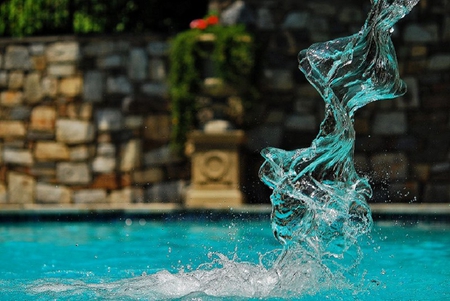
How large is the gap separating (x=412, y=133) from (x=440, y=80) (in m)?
0.54

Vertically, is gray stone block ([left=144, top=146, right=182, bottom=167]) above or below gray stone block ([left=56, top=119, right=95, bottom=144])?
below

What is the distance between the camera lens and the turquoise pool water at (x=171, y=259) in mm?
3439

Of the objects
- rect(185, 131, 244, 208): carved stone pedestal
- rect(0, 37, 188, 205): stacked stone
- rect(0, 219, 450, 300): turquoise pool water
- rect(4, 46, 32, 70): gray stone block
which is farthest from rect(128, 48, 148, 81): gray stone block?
rect(0, 219, 450, 300): turquoise pool water

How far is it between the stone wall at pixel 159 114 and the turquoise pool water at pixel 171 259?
4.21 feet

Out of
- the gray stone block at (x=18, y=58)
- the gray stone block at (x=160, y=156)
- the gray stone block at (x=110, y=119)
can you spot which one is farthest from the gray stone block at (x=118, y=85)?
the gray stone block at (x=18, y=58)

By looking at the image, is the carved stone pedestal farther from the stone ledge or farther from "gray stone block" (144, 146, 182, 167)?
the stone ledge

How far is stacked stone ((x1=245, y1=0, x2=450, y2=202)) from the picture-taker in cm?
750

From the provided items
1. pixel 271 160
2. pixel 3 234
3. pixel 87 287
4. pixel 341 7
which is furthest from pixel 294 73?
pixel 87 287

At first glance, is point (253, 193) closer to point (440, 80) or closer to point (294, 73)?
point (294, 73)

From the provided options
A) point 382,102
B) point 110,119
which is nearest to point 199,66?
point 110,119

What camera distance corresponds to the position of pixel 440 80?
7.50 metres

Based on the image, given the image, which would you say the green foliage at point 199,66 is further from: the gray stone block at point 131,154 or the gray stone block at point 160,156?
the gray stone block at point 131,154

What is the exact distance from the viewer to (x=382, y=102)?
7.49m

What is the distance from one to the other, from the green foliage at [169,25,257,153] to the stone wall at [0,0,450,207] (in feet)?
0.79
